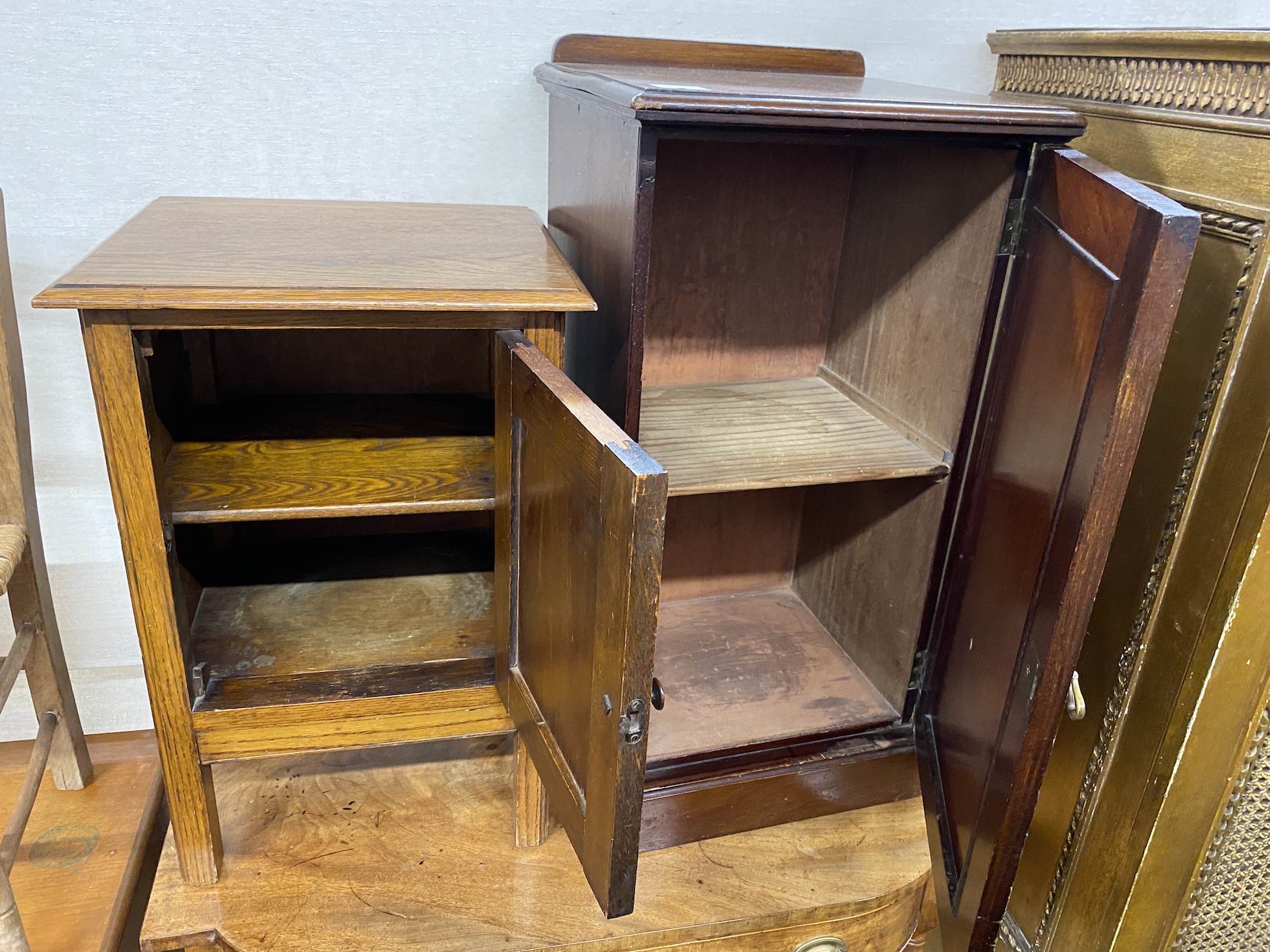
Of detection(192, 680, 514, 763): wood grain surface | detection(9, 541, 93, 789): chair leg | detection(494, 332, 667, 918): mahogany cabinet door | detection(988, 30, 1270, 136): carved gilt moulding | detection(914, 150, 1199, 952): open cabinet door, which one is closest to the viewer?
detection(494, 332, 667, 918): mahogany cabinet door

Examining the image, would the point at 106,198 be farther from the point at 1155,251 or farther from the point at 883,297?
the point at 1155,251

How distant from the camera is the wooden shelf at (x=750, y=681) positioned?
1.21 metres

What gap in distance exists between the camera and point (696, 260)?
135 cm

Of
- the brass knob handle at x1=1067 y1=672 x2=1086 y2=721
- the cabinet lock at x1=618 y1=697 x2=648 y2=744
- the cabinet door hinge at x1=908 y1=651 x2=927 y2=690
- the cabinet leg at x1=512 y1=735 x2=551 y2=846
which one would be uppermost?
the cabinet lock at x1=618 y1=697 x2=648 y2=744

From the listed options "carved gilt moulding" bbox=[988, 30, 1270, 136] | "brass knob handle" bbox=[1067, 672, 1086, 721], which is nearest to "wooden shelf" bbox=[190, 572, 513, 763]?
"brass knob handle" bbox=[1067, 672, 1086, 721]

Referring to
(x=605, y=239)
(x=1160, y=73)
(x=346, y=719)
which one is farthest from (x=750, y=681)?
(x=1160, y=73)

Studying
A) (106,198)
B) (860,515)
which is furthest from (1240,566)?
(106,198)

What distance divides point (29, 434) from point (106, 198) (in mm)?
339

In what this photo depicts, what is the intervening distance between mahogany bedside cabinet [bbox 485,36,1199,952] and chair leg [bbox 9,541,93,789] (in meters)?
0.69

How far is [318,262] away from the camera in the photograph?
2.97 ft

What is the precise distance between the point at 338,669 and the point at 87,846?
59 cm

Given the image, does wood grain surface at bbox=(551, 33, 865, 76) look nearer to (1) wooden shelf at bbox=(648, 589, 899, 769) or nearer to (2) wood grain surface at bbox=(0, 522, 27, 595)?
(1) wooden shelf at bbox=(648, 589, 899, 769)

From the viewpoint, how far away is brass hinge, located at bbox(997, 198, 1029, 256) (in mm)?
967

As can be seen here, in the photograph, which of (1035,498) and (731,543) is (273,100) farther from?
(1035,498)
